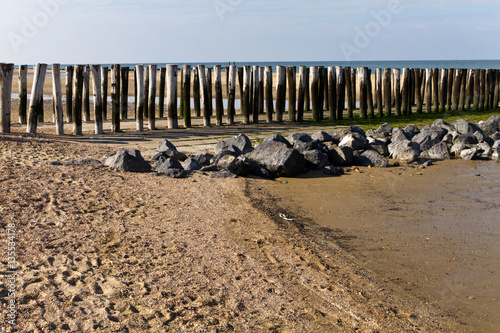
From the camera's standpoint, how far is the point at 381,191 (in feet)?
26.6

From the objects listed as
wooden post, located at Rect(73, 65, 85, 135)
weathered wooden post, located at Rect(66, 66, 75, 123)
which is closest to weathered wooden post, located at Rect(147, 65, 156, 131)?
wooden post, located at Rect(73, 65, 85, 135)

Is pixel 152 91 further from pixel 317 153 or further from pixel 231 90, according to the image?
pixel 317 153

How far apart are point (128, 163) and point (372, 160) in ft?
15.9

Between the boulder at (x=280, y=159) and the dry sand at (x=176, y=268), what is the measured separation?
128 cm

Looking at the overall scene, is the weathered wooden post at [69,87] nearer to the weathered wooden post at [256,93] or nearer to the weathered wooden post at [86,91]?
the weathered wooden post at [86,91]

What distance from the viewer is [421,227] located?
249 inches

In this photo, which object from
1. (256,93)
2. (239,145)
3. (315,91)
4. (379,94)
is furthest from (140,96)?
(379,94)

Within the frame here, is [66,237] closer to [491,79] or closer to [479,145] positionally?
[479,145]

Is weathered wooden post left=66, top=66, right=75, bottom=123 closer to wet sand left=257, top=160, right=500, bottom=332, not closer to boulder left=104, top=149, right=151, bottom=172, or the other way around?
boulder left=104, top=149, right=151, bottom=172

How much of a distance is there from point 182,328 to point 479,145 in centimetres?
1023

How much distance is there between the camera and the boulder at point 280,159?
8.73 meters

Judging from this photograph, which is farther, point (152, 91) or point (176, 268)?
point (152, 91)

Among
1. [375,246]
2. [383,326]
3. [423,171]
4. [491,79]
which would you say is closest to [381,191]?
[423,171]

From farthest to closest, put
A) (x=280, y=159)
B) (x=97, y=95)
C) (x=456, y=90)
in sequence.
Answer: (x=456, y=90), (x=97, y=95), (x=280, y=159)
